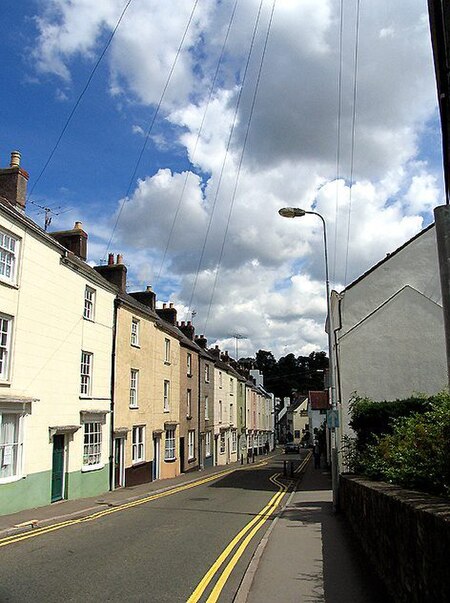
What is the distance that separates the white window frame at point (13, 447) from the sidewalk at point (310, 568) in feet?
25.3

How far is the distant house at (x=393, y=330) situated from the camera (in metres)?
22.8

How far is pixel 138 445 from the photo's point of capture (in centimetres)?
2695

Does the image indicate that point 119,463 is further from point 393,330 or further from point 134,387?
point 393,330

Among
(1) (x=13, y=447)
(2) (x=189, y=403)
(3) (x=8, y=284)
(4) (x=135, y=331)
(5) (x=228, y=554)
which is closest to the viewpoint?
(5) (x=228, y=554)

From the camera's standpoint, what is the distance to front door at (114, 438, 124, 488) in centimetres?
2374

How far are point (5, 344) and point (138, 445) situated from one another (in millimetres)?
12659

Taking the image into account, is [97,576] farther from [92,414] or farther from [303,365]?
[303,365]

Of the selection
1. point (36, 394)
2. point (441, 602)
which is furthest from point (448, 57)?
point (36, 394)

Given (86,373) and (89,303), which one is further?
(89,303)

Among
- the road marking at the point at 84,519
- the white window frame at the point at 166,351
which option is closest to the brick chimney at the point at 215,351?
the white window frame at the point at 166,351

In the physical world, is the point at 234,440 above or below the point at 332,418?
below

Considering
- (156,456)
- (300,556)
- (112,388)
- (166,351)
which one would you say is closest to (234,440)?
(166,351)

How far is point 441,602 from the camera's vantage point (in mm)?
4492

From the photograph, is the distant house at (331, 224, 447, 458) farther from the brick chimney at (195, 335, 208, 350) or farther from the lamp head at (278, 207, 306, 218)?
the brick chimney at (195, 335, 208, 350)
